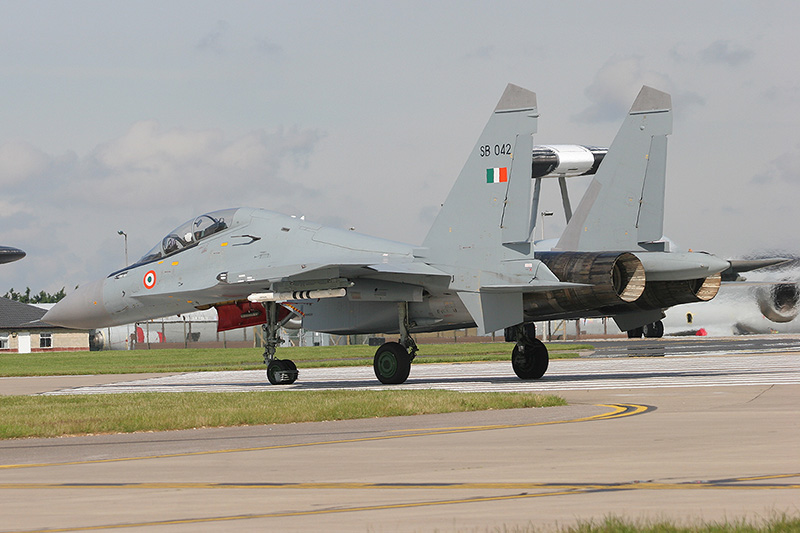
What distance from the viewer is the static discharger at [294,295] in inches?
874

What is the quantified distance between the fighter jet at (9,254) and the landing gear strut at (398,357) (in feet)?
61.7

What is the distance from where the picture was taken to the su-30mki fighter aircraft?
20.6m

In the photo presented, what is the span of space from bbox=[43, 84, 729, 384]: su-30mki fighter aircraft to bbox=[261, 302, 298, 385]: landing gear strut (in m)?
0.03

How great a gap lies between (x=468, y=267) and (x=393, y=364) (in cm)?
286

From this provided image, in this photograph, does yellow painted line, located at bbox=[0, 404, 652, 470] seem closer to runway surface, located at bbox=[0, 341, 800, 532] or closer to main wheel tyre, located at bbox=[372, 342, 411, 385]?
runway surface, located at bbox=[0, 341, 800, 532]

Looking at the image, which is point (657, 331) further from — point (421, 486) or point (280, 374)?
point (421, 486)

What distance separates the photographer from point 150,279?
24.6 metres

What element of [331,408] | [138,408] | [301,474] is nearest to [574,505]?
[301,474]

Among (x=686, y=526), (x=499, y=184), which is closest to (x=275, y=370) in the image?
(x=499, y=184)

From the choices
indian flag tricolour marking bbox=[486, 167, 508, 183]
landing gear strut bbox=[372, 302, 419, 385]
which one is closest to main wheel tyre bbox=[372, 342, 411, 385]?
landing gear strut bbox=[372, 302, 419, 385]

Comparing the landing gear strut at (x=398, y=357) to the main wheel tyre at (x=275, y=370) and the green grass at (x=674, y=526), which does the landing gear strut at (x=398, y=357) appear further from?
the green grass at (x=674, y=526)

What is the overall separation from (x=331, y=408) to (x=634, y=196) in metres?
10.6

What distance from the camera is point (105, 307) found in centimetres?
2541

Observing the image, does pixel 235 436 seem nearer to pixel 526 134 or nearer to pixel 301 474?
pixel 301 474
